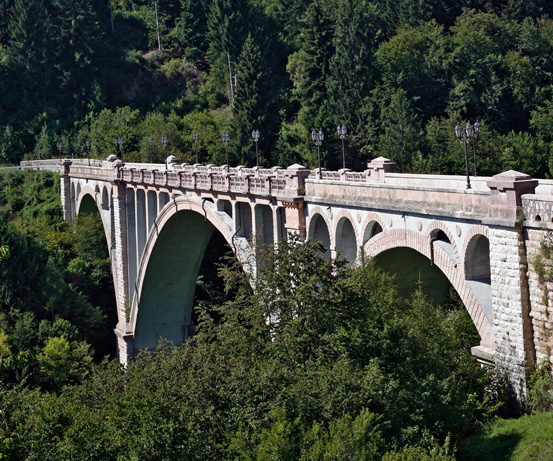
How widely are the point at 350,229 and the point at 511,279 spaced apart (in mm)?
8080

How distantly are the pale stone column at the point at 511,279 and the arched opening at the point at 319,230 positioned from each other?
30.7 ft

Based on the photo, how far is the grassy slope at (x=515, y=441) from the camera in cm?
1675

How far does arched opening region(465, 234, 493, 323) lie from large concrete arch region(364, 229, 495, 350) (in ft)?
0.39

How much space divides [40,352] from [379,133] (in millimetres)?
31809

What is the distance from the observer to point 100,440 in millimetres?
17484

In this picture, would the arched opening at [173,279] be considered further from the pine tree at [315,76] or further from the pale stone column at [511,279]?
the pale stone column at [511,279]

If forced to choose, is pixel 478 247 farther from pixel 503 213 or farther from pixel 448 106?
pixel 448 106

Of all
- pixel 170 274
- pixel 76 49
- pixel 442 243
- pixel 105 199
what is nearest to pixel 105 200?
pixel 105 199

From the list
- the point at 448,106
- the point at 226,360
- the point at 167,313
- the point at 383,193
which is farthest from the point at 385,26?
the point at 226,360

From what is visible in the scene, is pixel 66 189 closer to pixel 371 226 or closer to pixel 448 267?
pixel 371 226

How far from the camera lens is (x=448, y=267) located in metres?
20.9

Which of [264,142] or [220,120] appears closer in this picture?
[264,142]

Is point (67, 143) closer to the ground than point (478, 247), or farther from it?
farther from it

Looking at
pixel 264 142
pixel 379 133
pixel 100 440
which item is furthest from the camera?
pixel 264 142
